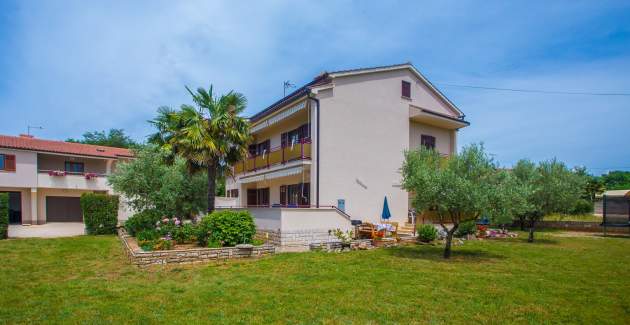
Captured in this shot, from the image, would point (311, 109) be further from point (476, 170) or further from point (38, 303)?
point (38, 303)

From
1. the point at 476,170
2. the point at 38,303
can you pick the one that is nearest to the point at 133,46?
the point at 38,303

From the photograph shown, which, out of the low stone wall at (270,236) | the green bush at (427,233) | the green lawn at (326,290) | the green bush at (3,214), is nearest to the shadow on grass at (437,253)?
the green lawn at (326,290)

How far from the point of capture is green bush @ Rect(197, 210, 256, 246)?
14836 mm

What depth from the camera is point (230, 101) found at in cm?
1967

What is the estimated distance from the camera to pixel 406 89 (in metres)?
24.0

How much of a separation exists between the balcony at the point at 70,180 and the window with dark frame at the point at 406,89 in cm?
2721

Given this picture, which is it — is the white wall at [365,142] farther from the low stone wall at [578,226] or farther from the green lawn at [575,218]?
the green lawn at [575,218]

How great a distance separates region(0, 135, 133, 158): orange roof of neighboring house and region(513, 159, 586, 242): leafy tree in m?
30.2

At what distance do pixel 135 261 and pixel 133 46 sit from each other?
34.2 feet

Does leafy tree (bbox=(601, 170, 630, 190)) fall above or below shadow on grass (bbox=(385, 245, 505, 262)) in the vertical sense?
above

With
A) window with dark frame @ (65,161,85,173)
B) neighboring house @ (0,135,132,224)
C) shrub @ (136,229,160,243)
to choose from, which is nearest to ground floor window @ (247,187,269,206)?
shrub @ (136,229,160,243)

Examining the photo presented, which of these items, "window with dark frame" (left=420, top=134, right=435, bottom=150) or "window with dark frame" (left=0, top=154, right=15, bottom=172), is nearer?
"window with dark frame" (left=420, top=134, right=435, bottom=150)

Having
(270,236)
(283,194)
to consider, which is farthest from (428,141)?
(270,236)

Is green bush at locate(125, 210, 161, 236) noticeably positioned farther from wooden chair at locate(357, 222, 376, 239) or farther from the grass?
the grass
